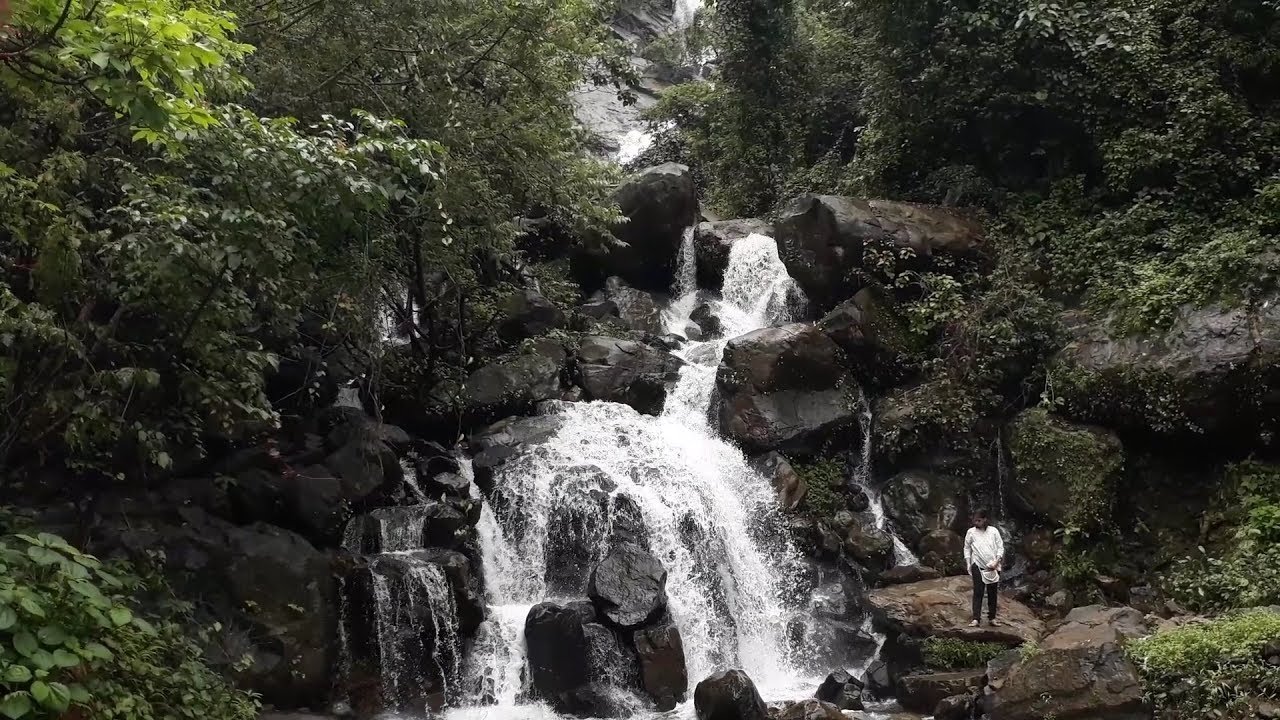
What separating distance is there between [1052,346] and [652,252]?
9322 mm

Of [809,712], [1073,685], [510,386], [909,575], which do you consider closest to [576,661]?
[809,712]

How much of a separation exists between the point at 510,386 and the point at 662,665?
595 cm

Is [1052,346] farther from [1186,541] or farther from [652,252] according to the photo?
[652,252]

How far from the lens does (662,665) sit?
10375mm

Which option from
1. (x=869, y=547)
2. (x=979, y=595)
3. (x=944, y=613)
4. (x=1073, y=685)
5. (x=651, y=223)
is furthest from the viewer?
(x=651, y=223)

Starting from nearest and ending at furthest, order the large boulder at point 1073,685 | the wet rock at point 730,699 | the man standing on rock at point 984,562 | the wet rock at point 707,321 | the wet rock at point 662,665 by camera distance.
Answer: the large boulder at point 1073,685
the wet rock at point 730,699
the wet rock at point 662,665
the man standing on rock at point 984,562
the wet rock at point 707,321

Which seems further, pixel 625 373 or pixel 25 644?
pixel 625 373

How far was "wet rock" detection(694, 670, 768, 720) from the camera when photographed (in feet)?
30.9

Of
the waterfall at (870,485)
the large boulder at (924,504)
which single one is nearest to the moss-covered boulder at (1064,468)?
the large boulder at (924,504)

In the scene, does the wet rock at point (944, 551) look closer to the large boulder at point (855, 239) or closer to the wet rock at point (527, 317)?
the large boulder at point (855, 239)

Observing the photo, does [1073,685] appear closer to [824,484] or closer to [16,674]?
[824,484]

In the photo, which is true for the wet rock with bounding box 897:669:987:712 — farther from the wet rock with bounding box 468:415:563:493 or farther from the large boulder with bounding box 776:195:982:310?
the large boulder with bounding box 776:195:982:310

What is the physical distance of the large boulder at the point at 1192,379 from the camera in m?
10.9

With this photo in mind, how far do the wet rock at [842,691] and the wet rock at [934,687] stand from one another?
53 centimetres
